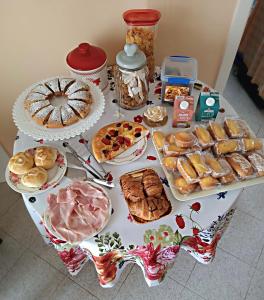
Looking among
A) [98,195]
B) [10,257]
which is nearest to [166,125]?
[98,195]

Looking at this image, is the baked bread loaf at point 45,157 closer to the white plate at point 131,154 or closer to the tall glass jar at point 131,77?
the white plate at point 131,154

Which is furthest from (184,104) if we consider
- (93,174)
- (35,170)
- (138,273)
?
(138,273)

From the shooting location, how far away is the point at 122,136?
2.86ft

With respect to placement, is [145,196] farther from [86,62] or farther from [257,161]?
[86,62]

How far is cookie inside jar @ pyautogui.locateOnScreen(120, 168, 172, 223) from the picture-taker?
718 mm

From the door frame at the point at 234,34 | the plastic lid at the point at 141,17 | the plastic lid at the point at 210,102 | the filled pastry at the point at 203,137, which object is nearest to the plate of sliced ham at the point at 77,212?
the filled pastry at the point at 203,137

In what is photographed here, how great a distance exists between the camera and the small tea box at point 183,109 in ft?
2.78

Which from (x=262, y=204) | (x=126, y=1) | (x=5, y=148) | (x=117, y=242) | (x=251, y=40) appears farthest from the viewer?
(x=251, y=40)

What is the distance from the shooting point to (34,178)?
2.50ft

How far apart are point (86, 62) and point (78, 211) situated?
48 centimetres

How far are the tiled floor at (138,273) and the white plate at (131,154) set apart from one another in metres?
0.63

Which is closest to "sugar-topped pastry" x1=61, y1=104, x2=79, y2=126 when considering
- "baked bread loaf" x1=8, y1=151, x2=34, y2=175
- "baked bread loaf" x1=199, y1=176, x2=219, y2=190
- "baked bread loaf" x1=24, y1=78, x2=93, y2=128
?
"baked bread loaf" x1=24, y1=78, x2=93, y2=128

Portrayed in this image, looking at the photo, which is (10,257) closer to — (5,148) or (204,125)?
(5,148)

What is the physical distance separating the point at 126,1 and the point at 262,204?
1125 millimetres
